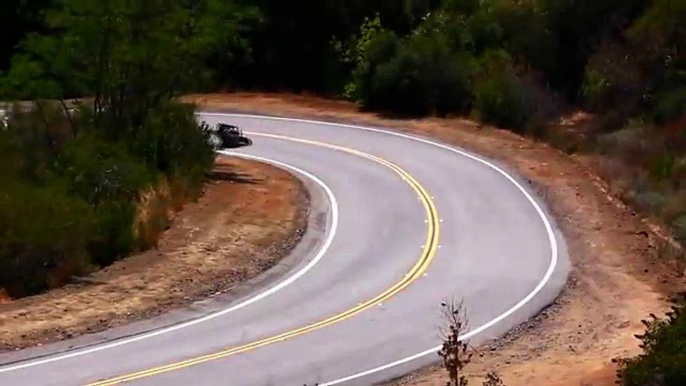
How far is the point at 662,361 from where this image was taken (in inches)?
628

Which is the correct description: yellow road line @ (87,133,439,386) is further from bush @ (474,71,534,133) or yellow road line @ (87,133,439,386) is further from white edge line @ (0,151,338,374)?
bush @ (474,71,534,133)

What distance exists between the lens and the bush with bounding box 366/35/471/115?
2045 inches

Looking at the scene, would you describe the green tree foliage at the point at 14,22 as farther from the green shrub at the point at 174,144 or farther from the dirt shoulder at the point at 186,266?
the dirt shoulder at the point at 186,266

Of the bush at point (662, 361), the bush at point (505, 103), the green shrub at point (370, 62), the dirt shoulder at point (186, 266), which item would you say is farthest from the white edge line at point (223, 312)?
the green shrub at point (370, 62)

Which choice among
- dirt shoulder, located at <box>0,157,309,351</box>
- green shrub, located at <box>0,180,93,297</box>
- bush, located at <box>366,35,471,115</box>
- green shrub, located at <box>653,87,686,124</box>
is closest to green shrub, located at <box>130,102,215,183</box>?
dirt shoulder, located at <box>0,157,309,351</box>

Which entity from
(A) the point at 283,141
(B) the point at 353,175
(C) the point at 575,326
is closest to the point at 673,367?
(C) the point at 575,326

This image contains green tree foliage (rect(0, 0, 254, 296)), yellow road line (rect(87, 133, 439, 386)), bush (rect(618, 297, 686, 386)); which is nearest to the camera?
bush (rect(618, 297, 686, 386))

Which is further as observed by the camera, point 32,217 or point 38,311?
point 32,217

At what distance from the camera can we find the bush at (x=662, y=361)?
15.6m

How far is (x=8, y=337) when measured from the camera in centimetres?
2039

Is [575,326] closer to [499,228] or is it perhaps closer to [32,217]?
[499,228]

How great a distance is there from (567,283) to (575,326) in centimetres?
301

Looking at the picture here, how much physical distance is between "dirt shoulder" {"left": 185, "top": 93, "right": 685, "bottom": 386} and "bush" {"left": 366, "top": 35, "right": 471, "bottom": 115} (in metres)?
4.71

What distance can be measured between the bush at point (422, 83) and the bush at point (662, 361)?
3464cm
